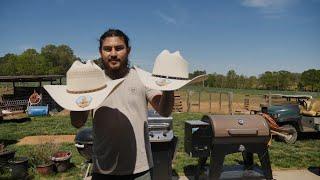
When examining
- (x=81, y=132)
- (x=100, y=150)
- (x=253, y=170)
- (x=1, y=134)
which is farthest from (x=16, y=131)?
(x=100, y=150)

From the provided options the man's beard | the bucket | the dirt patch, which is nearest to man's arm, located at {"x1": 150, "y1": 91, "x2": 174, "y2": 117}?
the man's beard

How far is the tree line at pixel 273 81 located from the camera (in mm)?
79750

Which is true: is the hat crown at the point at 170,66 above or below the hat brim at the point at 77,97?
above

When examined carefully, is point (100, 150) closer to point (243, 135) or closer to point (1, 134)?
point (243, 135)

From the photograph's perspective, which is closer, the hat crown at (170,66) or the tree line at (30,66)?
the hat crown at (170,66)

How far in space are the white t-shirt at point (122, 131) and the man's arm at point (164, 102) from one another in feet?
0.36

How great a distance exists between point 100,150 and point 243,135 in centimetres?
394

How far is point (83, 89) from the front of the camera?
223 centimetres

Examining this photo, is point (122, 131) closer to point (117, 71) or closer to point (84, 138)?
point (117, 71)

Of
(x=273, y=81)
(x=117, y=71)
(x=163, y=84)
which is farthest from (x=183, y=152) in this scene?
(x=273, y=81)

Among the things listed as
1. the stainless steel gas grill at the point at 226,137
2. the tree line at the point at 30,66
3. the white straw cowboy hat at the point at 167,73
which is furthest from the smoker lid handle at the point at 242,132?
the tree line at the point at 30,66

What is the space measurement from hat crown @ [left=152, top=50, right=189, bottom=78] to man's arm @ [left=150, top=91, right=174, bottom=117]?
0.17m

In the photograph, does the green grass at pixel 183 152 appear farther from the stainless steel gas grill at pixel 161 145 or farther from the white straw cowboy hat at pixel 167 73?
the white straw cowboy hat at pixel 167 73

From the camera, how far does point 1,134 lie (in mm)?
13125
